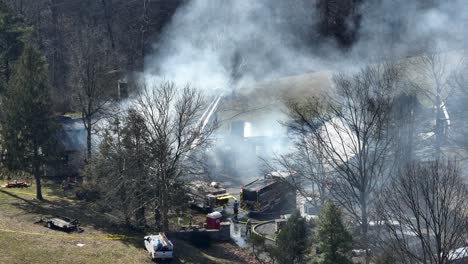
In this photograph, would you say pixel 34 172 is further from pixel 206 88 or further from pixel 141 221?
pixel 206 88

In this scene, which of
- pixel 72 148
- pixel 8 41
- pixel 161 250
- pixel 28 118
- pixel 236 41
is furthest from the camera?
pixel 236 41

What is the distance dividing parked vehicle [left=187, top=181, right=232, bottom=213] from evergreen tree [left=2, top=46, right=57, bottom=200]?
814 centimetres

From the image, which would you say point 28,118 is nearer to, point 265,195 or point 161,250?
point 161,250

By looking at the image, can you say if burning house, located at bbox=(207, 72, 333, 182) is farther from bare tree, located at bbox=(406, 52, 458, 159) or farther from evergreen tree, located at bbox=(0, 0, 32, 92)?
evergreen tree, located at bbox=(0, 0, 32, 92)

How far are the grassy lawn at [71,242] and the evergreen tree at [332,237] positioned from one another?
675 centimetres

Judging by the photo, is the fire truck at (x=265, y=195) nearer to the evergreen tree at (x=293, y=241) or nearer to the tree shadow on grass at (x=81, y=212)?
the tree shadow on grass at (x=81, y=212)

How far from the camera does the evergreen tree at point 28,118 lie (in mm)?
29250

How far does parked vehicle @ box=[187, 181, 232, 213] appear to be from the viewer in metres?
30.4

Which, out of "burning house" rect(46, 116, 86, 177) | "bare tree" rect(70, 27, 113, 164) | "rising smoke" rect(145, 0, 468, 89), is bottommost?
"burning house" rect(46, 116, 86, 177)

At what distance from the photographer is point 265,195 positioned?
30.5 metres

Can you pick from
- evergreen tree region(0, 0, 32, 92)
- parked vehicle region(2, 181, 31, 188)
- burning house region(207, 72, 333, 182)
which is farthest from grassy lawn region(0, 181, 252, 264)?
evergreen tree region(0, 0, 32, 92)

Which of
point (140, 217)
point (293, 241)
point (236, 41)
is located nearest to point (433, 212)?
point (293, 241)

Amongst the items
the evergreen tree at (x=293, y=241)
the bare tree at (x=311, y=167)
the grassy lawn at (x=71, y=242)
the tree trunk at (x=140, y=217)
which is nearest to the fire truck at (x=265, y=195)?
the bare tree at (x=311, y=167)

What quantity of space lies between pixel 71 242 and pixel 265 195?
11168 millimetres
